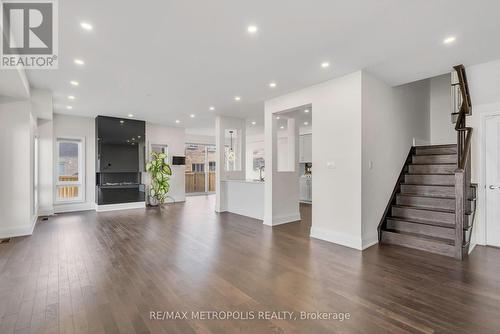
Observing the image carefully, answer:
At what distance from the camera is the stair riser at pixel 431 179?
444 cm

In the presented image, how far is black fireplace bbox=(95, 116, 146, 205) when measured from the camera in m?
7.38

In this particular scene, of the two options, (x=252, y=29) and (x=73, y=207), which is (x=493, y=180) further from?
(x=73, y=207)

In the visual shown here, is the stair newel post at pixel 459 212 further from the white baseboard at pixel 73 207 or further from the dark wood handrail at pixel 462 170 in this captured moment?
the white baseboard at pixel 73 207

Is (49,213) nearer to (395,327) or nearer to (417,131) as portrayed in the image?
(395,327)

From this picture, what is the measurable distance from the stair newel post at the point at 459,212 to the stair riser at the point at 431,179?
1.04m

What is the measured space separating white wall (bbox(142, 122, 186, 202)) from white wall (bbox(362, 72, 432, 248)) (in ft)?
23.3

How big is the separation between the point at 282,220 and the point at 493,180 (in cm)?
381

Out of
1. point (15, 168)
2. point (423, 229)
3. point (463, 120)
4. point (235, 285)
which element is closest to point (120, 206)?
point (15, 168)

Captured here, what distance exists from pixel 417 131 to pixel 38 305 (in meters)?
6.90

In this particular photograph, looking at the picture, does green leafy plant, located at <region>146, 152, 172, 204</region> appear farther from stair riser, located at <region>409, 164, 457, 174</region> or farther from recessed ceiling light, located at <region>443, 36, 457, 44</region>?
recessed ceiling light, located at <region>443, 36, 457, 44</region>

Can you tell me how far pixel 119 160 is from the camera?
25.3 ft

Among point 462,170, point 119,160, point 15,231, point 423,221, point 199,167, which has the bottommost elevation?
point 15,231

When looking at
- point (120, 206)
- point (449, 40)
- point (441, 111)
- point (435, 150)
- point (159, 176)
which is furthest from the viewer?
point (159, 176)

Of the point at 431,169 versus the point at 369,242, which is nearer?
the point at 369,242
